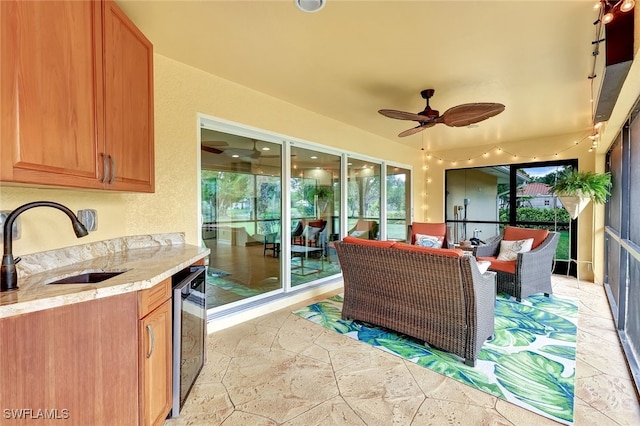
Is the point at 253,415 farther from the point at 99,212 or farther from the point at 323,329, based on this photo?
the point at 99,212

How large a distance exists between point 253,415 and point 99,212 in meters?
1.80

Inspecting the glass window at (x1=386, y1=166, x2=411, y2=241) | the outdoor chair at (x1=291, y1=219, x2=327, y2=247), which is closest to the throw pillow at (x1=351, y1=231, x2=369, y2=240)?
the glass window at (x1=386, y1=166, x2=411, y2=241)

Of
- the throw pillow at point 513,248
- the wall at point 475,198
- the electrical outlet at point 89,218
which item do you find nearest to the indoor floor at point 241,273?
the electrical outlet at point 89,218

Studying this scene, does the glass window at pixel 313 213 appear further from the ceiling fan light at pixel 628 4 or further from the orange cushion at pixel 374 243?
the ceiling fan light at pixel 628 4

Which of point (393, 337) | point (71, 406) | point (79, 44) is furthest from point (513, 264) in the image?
point (79, 44)

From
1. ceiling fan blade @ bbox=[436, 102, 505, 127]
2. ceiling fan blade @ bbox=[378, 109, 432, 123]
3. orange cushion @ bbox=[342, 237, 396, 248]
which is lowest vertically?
orange cushion @ bbox=[342, 237, 396, 248]

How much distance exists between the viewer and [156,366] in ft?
5.08

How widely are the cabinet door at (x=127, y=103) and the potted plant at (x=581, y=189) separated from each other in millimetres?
5327

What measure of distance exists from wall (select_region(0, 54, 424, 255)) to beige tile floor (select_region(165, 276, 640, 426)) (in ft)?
4.21

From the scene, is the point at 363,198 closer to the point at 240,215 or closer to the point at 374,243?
the point at 240,215

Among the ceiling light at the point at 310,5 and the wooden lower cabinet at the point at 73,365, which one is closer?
the wooden lower cabinet at the point at 73,365

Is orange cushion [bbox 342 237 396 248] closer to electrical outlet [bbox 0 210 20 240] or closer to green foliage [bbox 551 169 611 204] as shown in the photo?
electrical outlet [bbox 0 210 20 240]

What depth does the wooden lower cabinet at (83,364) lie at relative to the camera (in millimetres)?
1165

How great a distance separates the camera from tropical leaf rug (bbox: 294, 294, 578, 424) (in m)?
2.00
